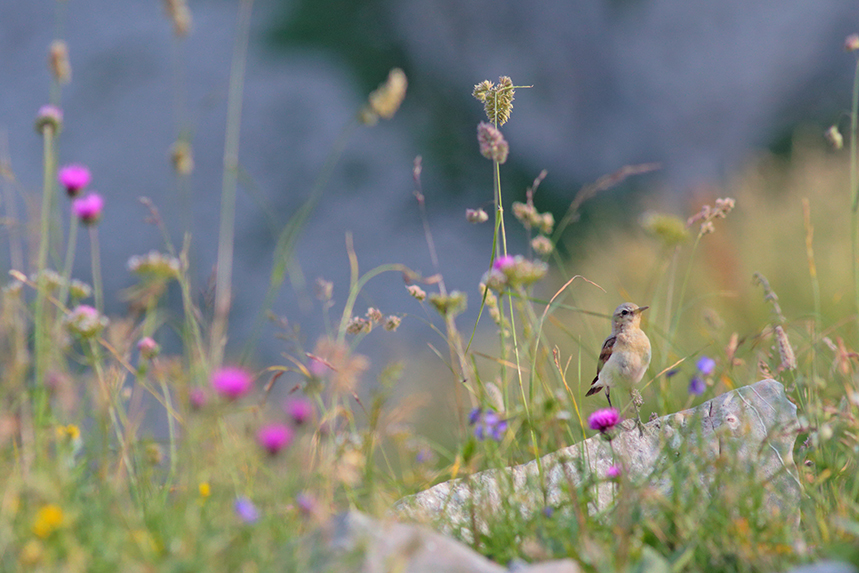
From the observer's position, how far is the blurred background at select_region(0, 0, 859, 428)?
6.63 m

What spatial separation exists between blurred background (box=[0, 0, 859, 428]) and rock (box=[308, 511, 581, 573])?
482cm

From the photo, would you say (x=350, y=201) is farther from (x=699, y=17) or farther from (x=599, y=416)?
(x=599, y=416)

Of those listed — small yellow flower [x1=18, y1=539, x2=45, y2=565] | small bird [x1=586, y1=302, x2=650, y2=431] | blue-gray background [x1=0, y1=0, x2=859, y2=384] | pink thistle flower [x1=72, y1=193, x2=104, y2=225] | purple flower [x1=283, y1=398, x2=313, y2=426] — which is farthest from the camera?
blue-gray background [x1=0, y1=0, x2=859, y2=384]

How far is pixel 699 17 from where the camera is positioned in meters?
7.79

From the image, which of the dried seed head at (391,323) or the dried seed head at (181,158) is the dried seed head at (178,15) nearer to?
the dried seed head at (181,158)

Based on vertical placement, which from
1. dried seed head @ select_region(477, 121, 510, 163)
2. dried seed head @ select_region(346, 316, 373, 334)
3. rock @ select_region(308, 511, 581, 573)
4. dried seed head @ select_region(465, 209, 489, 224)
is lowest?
rock @ select_region(308, 511, 581, 573)

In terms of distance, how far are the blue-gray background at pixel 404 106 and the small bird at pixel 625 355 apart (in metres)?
4.40

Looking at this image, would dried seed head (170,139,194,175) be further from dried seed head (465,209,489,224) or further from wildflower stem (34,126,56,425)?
dried seed head (465,209,489,224)

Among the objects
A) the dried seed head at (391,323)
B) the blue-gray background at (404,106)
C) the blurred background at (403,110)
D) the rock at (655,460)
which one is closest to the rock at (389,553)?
the rock at (655,460)

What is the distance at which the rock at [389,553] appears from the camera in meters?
0.85

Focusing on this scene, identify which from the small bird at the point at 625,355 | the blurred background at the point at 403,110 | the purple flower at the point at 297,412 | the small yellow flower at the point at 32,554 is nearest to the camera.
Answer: the small yellow flower at the point at 32,554

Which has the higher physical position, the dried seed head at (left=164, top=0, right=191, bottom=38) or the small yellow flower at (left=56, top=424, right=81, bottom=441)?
the dried seed head at (left=164, top=0, right=191, bottom=38)

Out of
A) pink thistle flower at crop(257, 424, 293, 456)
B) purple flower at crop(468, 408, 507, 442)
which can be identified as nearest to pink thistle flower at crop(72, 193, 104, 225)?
pink thistle flower at crop(257, 424, 293, 456)

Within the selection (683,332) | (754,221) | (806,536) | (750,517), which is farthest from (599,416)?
(754,221)
